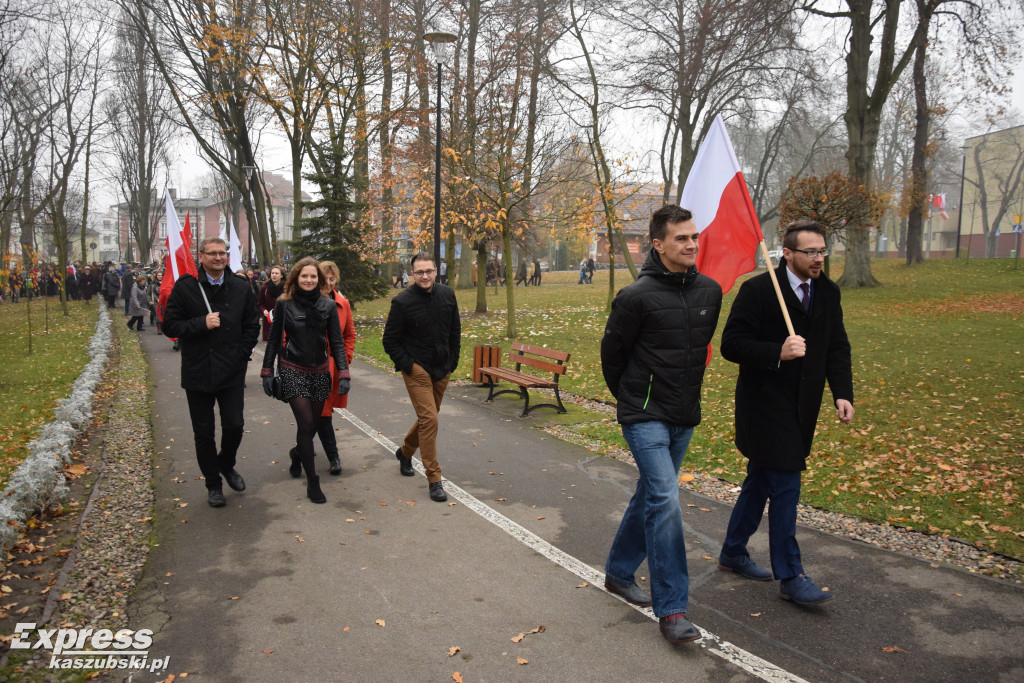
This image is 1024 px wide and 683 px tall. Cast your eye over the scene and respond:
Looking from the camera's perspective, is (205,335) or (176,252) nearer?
(205,335)

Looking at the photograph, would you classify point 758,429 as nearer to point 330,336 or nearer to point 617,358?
point 617,358

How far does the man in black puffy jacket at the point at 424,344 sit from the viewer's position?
625cm

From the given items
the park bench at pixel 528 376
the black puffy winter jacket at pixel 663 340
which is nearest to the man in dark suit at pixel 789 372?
the black puffy winter jacket at pixel 663 340

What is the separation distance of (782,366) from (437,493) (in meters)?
3.26

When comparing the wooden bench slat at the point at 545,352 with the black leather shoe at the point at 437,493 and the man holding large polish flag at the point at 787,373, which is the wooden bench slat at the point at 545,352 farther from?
the man holding large polish flag at the point at 787,373

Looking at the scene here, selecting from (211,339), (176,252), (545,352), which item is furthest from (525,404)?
(211,339)

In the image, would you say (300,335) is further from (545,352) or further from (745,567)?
(545,352)

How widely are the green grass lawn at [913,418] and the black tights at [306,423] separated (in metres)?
3.63

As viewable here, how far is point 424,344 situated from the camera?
248 inches

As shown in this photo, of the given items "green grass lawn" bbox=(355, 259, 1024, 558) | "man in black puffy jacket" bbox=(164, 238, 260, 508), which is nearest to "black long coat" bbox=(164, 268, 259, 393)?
"man in black puffy jacket" bbox=(164, 238, 260, 508)

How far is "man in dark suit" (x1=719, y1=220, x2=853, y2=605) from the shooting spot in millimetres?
4086

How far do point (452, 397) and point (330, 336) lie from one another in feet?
17.1

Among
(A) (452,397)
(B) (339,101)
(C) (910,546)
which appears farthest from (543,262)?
(C) (910,546)

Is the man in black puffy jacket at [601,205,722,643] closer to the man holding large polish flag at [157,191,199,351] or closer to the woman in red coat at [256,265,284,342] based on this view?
the man holding large polish flag at [157,191,199,351]
